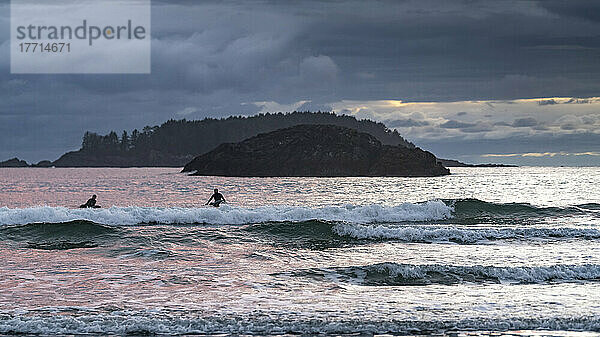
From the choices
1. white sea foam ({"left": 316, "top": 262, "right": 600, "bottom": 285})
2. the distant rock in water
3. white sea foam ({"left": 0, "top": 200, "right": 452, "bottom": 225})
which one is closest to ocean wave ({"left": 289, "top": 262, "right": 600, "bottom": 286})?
white sea foam ({"left": 316, "top": 262, "right": 600, "bottom": 285})

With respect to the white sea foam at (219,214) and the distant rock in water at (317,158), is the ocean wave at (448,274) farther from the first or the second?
the distant rock in water at (317,158)

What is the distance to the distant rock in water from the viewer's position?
411 ft

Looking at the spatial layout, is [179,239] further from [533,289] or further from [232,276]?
[533,289]

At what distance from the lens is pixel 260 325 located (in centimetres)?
1026

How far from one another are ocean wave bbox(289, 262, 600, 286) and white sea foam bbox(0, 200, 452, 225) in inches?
598

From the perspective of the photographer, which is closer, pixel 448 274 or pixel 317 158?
pixel 448 274

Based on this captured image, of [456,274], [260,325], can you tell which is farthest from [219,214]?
[260,325]

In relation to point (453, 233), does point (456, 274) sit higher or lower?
lower

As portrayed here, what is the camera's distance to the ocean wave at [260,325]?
9.97 m

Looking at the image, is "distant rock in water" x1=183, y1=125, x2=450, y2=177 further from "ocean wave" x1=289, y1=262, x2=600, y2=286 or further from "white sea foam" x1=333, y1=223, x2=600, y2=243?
"ocean wave" x1=289, y1=262, x2=600, y2=286

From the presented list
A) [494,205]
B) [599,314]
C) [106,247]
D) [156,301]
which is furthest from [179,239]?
[494,205]

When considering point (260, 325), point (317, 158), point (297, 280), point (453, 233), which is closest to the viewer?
point (260, 325)

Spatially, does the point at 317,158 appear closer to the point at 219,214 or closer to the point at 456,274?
the point at 219,214

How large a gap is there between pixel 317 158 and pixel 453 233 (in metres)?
111
